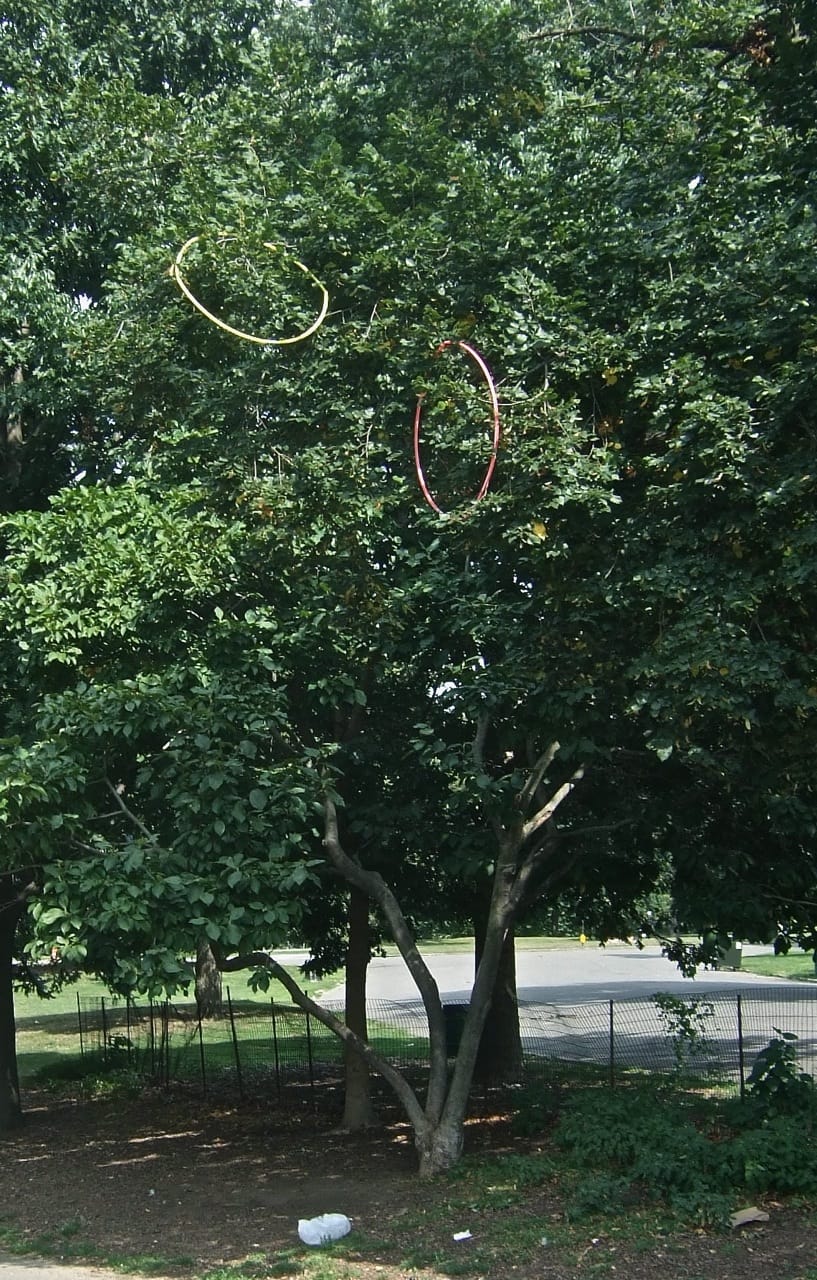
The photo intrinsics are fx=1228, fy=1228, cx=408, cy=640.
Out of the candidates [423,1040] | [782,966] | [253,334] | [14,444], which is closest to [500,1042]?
[423,1040]

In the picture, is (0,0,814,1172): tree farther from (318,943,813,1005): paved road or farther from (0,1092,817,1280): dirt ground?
(318,943,813,1005): paved road

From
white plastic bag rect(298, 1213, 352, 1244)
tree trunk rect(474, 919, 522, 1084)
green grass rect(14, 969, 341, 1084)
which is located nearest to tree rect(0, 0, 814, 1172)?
white plastic bag rect(298, 1213, 352, 1244)

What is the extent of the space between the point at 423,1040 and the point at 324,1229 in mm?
11779

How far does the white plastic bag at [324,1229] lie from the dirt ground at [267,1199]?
4.7 inches

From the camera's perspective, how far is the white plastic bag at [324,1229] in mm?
8109

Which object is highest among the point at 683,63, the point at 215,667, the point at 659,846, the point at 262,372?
the point at 683,63

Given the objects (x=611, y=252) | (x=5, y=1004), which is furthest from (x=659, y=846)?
(x=5, y=1004)

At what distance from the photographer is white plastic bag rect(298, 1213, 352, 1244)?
811 centimetres

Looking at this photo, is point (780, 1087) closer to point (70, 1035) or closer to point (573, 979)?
point (70, 1035)

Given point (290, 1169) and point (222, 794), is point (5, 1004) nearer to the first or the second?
point (290, 1169)

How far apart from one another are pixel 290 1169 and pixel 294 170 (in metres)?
8.77

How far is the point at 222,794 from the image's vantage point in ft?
26.9

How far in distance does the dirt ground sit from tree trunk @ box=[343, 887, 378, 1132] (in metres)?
0.30

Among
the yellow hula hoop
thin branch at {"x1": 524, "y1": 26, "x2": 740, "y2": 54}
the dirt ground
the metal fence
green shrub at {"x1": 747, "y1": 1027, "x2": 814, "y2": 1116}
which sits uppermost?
thin branch at {"x1": 524, "y1": 26, "x2": 740, "y2": 54}
